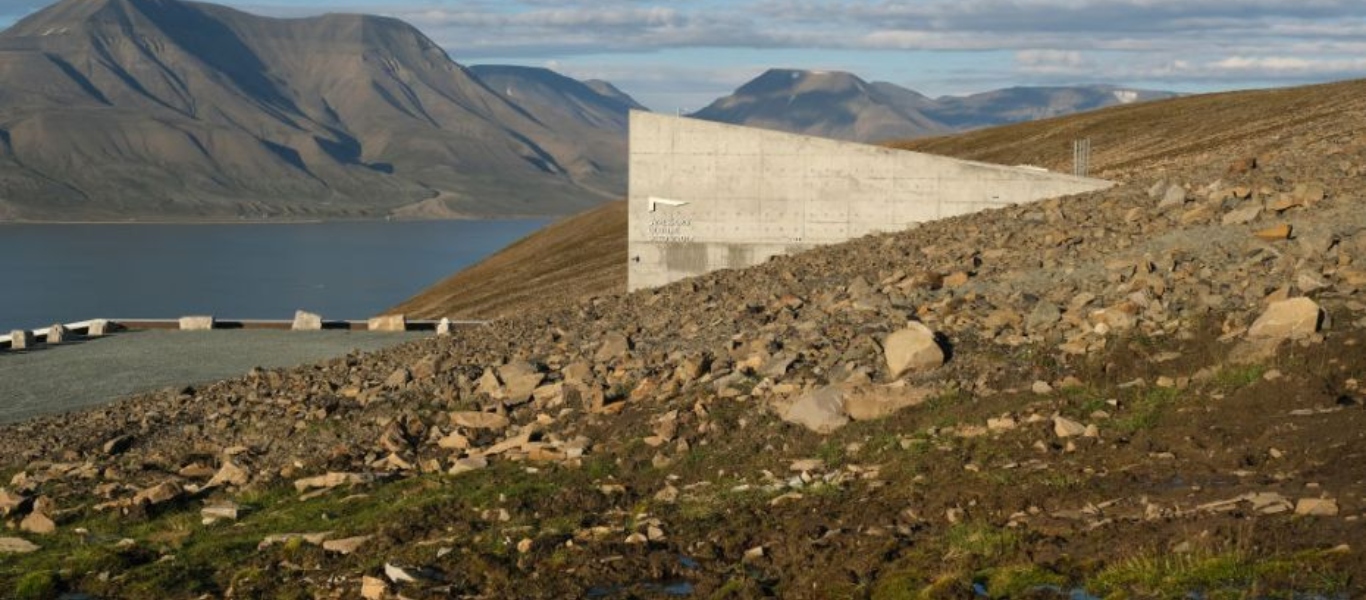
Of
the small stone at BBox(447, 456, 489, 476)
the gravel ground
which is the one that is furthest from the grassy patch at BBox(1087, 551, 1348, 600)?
the gravel ground

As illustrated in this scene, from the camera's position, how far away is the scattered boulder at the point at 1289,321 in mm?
18422

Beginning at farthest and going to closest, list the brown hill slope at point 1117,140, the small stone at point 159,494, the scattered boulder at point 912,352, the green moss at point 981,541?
the brown hill slope at point 1117,140, the scattered boulder at point 912,352, the small stone at point 159,494, the green moss at point 981,541

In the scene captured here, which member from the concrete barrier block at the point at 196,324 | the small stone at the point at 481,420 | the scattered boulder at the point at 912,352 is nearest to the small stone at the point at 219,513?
the small stone at the point at 481,420

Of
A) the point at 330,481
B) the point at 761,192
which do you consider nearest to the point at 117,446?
the point at 330,481

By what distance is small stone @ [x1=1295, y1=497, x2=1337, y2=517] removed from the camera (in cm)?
1312

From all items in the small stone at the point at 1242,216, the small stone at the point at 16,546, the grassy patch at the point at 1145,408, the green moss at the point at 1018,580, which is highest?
the small stone at the point at 1242,216

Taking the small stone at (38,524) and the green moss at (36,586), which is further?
the small stone at (38,524)

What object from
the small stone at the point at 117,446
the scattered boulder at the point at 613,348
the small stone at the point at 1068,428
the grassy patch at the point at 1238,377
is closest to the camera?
the small stone at the point at 1068,428

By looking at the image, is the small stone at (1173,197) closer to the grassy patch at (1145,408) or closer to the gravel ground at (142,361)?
the grassy patch at (1145,408)

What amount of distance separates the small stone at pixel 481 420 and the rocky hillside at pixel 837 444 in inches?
6.5

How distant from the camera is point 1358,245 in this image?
70.7ft

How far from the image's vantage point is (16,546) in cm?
1780

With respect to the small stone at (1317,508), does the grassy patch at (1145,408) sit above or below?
above

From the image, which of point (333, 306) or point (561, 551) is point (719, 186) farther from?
point (333, 306)
